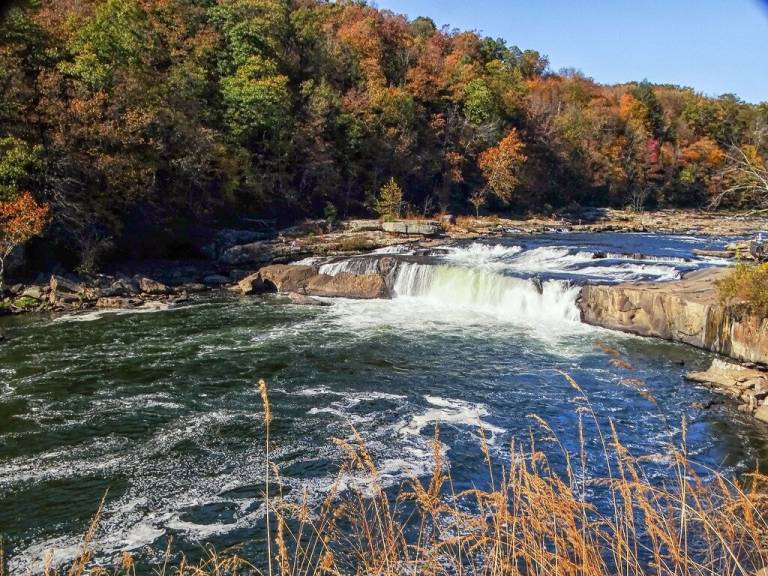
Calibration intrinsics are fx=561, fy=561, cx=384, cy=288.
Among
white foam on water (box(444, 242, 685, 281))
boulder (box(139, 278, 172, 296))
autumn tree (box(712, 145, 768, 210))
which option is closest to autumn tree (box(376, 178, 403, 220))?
white foam on water (box(444, 242, 685, 281))

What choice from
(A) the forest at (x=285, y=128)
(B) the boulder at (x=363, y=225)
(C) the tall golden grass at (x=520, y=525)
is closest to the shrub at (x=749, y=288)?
(A) the forest at (x=285, y=128)

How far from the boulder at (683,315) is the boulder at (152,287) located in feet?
47.6

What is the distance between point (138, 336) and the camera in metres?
15.5

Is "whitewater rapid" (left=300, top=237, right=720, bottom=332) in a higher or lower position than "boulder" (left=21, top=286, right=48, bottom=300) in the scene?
higher

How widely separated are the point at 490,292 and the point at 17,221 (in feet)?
51.1

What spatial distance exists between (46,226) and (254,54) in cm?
1719

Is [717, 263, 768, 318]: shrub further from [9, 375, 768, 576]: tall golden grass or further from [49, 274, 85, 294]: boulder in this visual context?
[49, 274, 85, 294]: boulder

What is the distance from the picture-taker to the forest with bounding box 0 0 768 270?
65.5 ft

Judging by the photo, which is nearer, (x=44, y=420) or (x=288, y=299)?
(x=44, y=420)

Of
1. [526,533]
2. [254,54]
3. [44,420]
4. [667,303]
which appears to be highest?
[254,54]

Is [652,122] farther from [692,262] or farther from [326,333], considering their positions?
[326,333]

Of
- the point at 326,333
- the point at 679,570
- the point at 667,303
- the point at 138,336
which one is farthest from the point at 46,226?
the point at 679,570

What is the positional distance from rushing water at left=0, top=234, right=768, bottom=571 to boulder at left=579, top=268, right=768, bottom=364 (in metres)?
0.56

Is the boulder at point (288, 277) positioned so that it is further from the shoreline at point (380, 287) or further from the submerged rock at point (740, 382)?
the submerged rock at point (740, 382)
